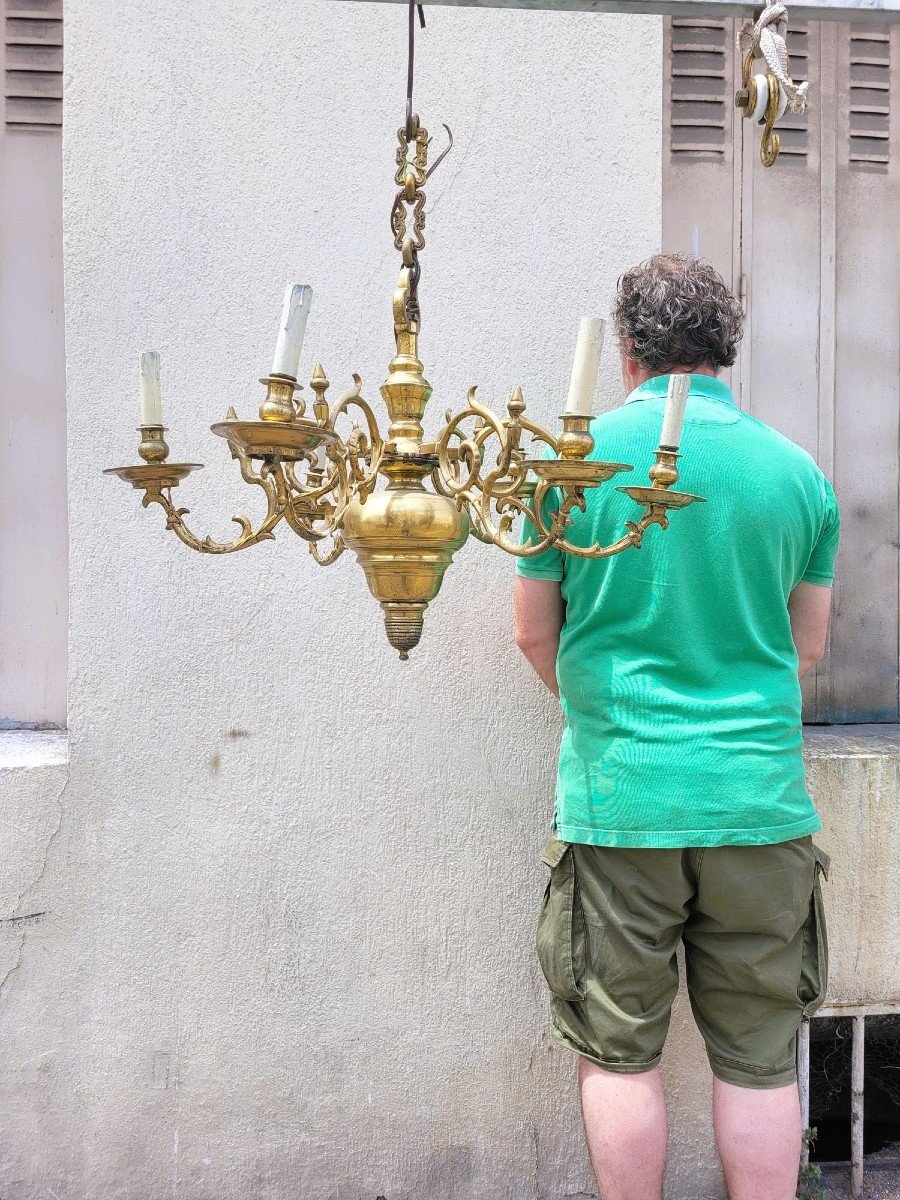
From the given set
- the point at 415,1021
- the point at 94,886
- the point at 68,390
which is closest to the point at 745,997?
the point at 415,1021

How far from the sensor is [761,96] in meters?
1.13

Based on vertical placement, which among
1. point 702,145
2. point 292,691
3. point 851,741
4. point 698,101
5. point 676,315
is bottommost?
point 851,741

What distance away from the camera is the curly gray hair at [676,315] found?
1.69 meters

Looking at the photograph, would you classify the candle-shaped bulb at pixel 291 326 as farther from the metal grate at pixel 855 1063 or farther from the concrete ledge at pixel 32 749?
the metal grate at pixel 855 1063

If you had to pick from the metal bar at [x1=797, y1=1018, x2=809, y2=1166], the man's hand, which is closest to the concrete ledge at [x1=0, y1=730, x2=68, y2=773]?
the man's hand

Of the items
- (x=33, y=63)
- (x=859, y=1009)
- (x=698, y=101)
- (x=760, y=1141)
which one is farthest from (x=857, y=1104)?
(x=33, y=63)

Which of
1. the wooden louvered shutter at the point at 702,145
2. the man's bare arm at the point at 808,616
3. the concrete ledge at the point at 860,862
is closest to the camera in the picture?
the man's bare arm at the point at 808,616

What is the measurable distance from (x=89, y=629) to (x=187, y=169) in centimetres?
99

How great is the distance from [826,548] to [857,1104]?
1.35 m

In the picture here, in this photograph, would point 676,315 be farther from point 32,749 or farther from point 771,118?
point 32,749

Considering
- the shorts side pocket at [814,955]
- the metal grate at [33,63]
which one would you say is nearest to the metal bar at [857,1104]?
the shorts side pocket at [814,955]

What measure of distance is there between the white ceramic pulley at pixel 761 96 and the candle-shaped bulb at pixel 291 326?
558mm

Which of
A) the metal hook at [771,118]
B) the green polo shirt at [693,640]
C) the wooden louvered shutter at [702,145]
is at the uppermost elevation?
the wooden louvered shutter at [702,145]

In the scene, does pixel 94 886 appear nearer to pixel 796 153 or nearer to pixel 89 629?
pixel 89 629
